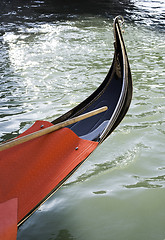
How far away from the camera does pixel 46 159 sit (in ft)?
5.64

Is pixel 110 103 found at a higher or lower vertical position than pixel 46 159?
higher

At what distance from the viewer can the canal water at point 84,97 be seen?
171 centimetres

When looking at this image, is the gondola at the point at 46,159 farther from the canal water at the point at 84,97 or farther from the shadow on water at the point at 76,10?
the shadow on water at the point at 76,10

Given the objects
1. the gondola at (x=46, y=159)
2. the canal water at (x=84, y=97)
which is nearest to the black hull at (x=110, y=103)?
the gondola at (x=46, y=159)

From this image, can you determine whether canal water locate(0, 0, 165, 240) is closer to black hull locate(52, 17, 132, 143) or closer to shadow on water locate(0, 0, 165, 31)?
shadow on water locate(0, 0, 165, 31)

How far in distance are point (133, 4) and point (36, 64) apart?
16.7 ft

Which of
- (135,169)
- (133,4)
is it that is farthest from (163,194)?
(133,4)

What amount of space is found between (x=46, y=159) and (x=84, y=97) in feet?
5.39

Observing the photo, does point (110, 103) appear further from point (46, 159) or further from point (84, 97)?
point (84, 97)

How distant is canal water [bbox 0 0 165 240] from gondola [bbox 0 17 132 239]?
0.82 feet

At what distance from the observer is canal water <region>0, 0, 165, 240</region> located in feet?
5.61

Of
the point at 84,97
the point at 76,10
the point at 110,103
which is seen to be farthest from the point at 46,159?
the point at 76,10

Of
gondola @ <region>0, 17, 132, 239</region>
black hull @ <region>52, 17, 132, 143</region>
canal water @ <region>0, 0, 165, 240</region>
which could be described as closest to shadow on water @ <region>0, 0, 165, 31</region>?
canal water @ <region>0, 0, 165, 240</region>

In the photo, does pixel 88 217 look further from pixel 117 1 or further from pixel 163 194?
pixel 117 1
